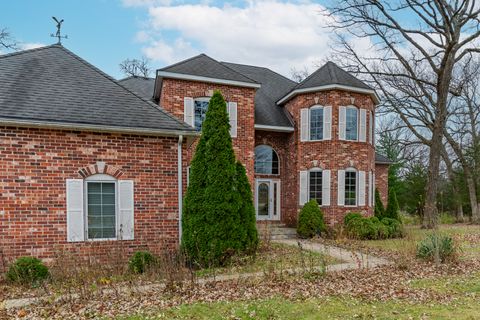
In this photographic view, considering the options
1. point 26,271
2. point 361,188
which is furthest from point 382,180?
point 26,271

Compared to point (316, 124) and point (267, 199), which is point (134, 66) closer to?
point (267, 199)

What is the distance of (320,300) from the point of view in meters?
5.54

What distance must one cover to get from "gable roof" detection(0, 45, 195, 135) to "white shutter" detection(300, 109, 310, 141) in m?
7.71

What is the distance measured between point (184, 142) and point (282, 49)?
16.2 metres

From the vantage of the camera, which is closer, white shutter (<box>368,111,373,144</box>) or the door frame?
white shutter (<box>368,111,373,144</box>)

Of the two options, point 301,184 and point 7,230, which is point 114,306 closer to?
point 7,230

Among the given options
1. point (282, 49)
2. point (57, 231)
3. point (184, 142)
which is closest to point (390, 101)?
point (282, 49)

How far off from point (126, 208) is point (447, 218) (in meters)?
26.1

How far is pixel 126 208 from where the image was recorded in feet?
27.9

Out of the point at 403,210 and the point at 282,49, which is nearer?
the point at 282,49

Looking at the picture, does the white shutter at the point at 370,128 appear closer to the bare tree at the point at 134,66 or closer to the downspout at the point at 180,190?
the downspout at the point at 180,190

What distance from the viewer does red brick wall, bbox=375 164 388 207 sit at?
21.5 m

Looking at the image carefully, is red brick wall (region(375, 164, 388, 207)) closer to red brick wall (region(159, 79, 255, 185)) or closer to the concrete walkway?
red brick wall (region(159, 79, 255, 185))

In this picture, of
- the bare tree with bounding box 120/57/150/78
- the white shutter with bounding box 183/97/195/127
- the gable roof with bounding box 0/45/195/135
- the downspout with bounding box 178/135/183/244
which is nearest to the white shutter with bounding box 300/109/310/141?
the white shutter with bounding box 183/97/195/127
